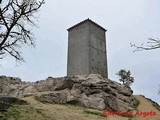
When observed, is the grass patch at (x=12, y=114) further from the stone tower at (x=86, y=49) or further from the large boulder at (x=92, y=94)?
the stone tower at (x=86, y=49)

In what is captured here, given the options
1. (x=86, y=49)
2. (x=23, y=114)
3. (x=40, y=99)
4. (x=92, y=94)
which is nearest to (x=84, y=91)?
(x=92, y=94)

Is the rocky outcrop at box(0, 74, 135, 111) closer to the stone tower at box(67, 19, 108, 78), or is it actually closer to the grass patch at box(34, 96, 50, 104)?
the grass patch at box(34, 96, 50, 104)

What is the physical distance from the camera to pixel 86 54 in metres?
42.5

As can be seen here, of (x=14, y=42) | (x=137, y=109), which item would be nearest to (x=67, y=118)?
(x=14, y=42)

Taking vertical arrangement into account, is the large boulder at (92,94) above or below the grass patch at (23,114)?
above

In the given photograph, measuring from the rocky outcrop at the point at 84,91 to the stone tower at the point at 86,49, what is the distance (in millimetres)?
5404

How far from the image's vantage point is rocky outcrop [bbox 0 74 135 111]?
104 ft

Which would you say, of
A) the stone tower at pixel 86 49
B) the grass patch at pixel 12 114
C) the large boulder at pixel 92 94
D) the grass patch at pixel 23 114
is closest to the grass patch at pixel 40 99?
the large boulder at pixel 92 94

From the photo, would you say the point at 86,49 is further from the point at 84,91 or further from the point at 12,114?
the point at 12,114

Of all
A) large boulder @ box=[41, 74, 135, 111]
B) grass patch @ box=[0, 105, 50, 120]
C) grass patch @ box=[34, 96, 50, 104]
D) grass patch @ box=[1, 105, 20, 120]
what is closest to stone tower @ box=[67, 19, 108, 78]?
large boulder @ box=[41, 74, 135, 111]

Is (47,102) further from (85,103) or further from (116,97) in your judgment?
(116,97)

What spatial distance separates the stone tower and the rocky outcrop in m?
5.40

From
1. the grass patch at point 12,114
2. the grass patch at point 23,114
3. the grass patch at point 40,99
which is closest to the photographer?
the grass patch at point 12,114

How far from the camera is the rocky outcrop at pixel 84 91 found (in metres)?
31.6
